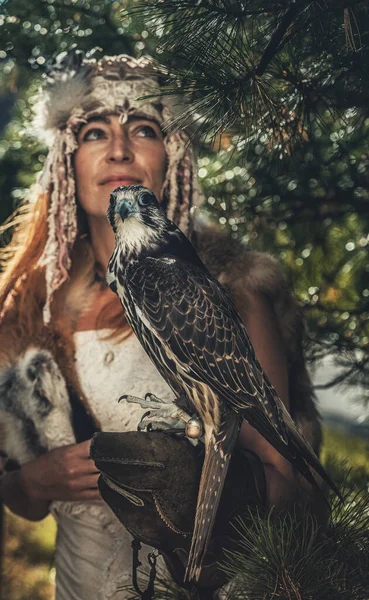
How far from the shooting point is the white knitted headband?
1626 millimetres

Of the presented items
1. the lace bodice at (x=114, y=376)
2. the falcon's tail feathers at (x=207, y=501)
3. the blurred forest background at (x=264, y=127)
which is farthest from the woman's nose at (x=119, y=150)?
the falcon's tail feathers at (x=207, y=501)

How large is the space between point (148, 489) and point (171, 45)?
2.52ft

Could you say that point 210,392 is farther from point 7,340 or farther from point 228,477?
point 7,340

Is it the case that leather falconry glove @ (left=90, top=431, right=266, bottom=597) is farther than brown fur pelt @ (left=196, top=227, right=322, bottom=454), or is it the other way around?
brown fur pelt @ (left=196, top=227, right=322, bottom=454)

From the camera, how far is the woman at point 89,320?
1.61 metres

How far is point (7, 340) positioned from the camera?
1749 millimetres

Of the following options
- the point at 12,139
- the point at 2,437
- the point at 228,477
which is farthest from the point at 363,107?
the point at 12,139

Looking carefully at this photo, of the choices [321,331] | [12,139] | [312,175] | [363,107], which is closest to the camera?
[363,107]

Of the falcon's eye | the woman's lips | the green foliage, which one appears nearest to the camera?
the green foliage

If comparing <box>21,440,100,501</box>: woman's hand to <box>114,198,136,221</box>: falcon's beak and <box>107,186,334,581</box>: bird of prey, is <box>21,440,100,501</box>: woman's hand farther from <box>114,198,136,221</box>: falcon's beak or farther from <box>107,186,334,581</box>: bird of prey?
<box>114,198,136,221</box>: falcon's beak

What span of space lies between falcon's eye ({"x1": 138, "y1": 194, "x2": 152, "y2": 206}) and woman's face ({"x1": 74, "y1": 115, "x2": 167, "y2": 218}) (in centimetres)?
24

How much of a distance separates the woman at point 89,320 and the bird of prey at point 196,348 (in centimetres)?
22

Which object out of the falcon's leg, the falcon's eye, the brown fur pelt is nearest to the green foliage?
the falcon's eye

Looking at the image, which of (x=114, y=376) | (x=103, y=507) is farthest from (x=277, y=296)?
(x=103, y=507)
